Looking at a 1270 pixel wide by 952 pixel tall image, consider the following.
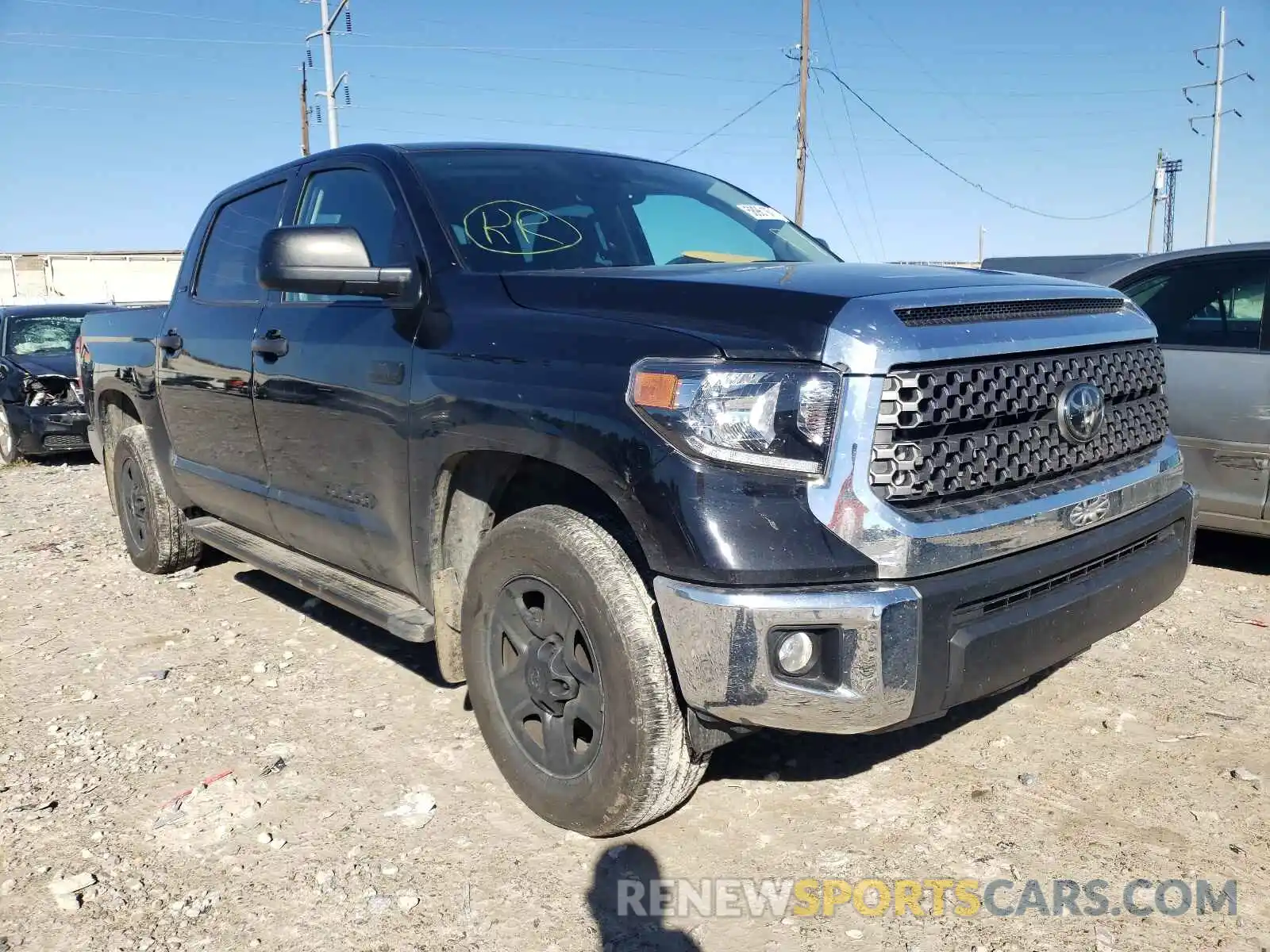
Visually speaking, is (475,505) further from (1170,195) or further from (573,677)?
(1170,195)

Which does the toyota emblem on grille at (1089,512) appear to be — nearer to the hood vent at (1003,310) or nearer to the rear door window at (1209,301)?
the hood vent at (1003,310)

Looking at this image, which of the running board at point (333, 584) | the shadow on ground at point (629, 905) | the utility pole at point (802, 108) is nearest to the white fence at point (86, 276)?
the utility pole at point (802, 108)

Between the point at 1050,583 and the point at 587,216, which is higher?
the point at 587,216

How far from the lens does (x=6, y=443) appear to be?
10523mm

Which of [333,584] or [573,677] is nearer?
[573,677]

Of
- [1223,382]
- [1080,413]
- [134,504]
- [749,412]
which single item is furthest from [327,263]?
[1223,382]

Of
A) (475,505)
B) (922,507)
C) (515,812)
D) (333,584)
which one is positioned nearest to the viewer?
(922,507)

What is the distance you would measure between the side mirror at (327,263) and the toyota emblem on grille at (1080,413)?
184cm

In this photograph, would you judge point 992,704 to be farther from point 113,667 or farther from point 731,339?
point 113,667

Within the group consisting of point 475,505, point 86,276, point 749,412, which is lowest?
point 475,505

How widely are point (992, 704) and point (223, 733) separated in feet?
8.80

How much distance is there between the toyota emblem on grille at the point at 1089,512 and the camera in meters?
2.50

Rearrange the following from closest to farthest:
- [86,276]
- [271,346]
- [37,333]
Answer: [271,346], [37,333], [86,276]

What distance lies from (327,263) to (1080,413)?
83.0 inches
